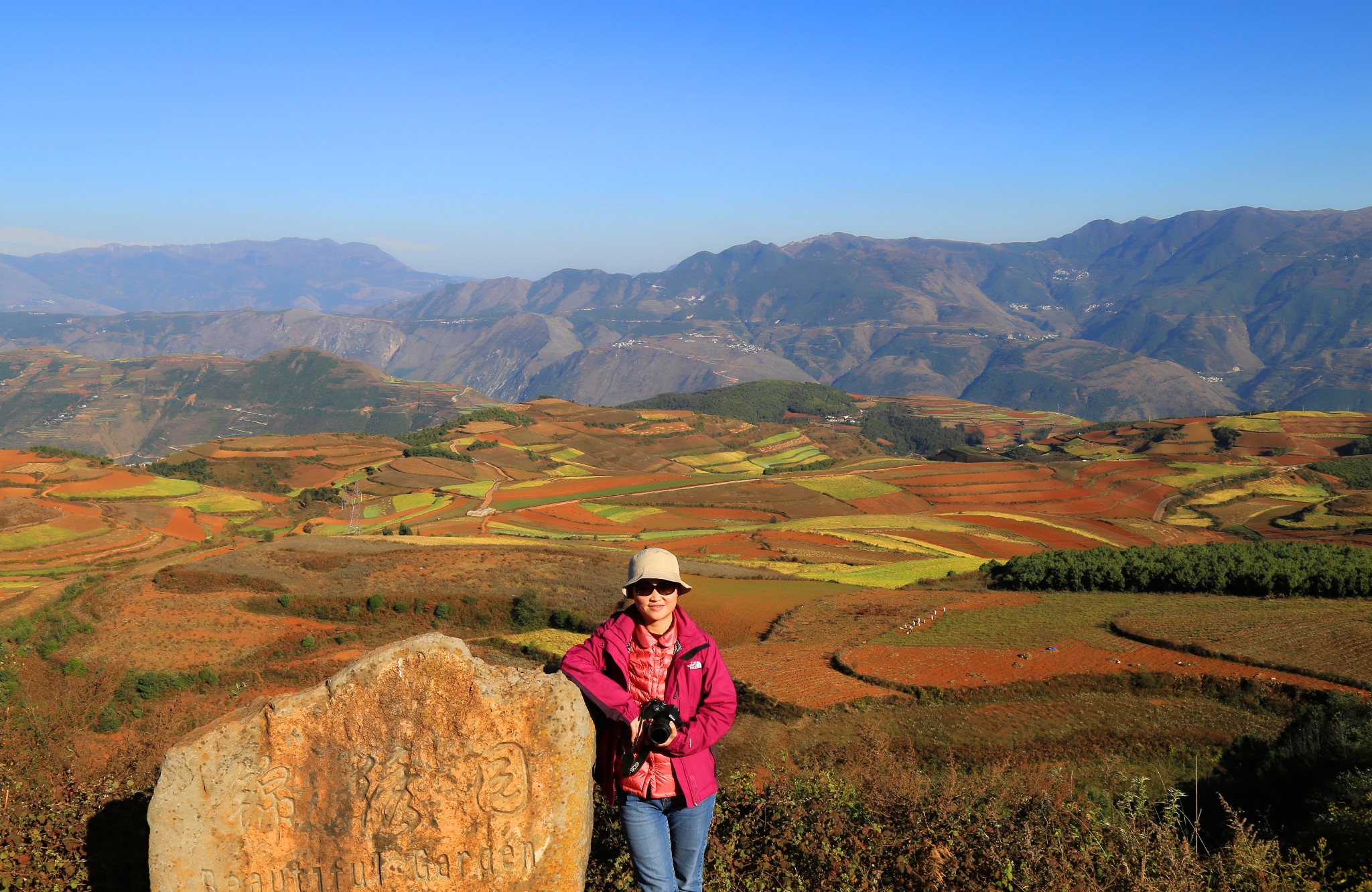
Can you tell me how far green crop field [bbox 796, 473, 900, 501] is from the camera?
89.2 metres

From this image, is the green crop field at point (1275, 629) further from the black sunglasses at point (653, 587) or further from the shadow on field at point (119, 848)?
the shadow on field at point (119, 848)

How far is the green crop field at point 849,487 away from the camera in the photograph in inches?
3514

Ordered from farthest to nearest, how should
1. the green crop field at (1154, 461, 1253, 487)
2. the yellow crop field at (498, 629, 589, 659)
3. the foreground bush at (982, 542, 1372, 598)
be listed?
the green crop field at (1154, 461, 1253, 487) → the foreground bush at (982, 542, 1372, 598) → the yellow crop field at (498, 629, 589, 659)

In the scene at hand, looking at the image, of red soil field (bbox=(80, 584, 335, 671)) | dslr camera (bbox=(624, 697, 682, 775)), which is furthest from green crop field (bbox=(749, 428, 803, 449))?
dslr camera (bbox=(624, 697, 682, 775))

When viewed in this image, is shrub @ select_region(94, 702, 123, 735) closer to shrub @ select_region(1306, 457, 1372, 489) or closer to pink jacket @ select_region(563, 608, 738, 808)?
pink jacket @ select_region(563, 608, 738, 808)

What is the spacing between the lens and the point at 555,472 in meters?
108

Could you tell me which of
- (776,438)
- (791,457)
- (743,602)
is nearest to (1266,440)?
(791,457)

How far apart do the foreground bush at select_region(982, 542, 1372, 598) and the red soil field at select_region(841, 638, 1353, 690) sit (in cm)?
1238

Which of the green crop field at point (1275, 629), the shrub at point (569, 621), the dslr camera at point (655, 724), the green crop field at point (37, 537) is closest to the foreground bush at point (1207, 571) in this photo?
the green crop field at point (1275, 629)

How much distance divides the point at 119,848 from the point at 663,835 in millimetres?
5784

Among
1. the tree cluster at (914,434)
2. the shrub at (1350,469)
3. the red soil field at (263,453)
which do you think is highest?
the shrub at (1350,469)

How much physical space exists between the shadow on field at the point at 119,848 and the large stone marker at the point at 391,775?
1921 millimetres

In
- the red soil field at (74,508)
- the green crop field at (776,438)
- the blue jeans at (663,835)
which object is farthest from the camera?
the green crop field at (776,438)

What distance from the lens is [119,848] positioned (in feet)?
26.9
